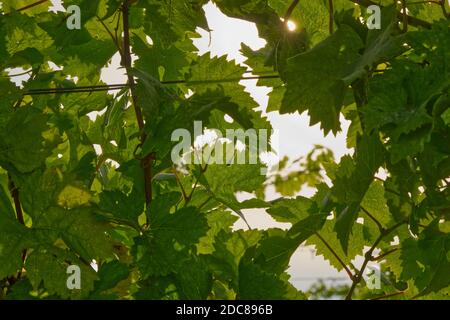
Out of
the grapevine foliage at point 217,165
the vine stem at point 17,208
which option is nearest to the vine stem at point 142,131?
the grapevine foliage at point 217,165

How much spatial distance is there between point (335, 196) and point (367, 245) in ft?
1.03

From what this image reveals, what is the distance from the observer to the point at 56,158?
1.57 m

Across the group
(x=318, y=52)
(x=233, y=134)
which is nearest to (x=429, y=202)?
(x=318, y=52)

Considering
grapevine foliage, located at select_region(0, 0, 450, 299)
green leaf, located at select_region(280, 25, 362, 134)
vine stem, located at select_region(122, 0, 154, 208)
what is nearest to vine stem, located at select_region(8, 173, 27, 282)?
grapevine foliage, located at select_region(0, 0, 450, 299)

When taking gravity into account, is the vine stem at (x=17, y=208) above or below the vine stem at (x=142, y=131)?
below

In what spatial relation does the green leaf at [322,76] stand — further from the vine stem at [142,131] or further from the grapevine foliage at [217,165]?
the vine stem at [142,131]

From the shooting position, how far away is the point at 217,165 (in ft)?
4.69

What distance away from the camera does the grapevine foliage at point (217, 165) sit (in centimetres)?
113

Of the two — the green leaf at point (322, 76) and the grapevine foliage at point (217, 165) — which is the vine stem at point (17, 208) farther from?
the green leaf at point (322, 76)

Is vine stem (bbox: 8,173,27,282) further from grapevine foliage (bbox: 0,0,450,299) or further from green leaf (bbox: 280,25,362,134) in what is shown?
green leaf (bbox: 280,25,362,134)

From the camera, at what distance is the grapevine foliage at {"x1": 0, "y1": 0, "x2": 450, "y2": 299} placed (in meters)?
1.13

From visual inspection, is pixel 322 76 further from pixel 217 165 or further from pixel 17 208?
pixel 17 208

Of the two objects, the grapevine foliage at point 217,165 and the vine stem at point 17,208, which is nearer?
the grapevine foliage at point 217,165

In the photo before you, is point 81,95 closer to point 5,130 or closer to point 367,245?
point 5,130
